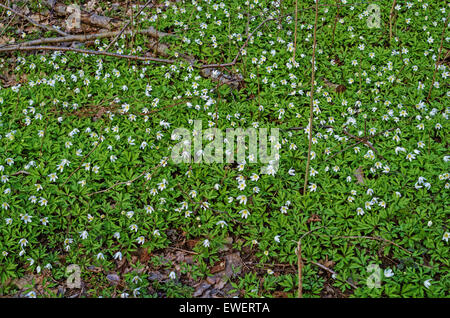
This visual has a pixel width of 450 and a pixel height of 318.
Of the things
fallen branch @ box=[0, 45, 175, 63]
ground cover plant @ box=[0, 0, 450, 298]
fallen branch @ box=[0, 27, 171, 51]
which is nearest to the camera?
ground cover plant @ box=[0, 0, 450, 298]

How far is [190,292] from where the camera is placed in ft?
10.7

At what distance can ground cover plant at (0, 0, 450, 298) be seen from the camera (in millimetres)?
3375

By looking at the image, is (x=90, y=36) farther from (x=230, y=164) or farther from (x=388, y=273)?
(x=388, y=273)

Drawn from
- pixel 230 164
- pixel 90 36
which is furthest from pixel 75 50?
pixel 230 164

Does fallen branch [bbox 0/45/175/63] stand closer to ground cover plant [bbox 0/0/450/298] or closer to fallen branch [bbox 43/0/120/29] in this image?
ground cover plant [bbox 0/0/450/298]

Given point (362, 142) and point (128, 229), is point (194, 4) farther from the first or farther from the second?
point (128, 229)

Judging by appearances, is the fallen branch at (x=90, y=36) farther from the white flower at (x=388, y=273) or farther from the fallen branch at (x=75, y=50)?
the white flower at (x=388, y=273)

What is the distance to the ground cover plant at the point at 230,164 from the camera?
11.1 ft

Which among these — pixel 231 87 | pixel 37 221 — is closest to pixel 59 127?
pixel 37 221

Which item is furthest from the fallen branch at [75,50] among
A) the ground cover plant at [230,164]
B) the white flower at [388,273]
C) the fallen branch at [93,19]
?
the white flower at [388,273]

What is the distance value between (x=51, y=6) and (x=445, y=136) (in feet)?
22.5

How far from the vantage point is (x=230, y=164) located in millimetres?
4230

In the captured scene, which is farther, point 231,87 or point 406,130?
point 231,87

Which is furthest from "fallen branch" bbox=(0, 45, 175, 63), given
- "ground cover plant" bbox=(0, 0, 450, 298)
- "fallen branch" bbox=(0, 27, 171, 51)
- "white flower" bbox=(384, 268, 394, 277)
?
"white flower" bbox=(384, 268, 394, 277)
